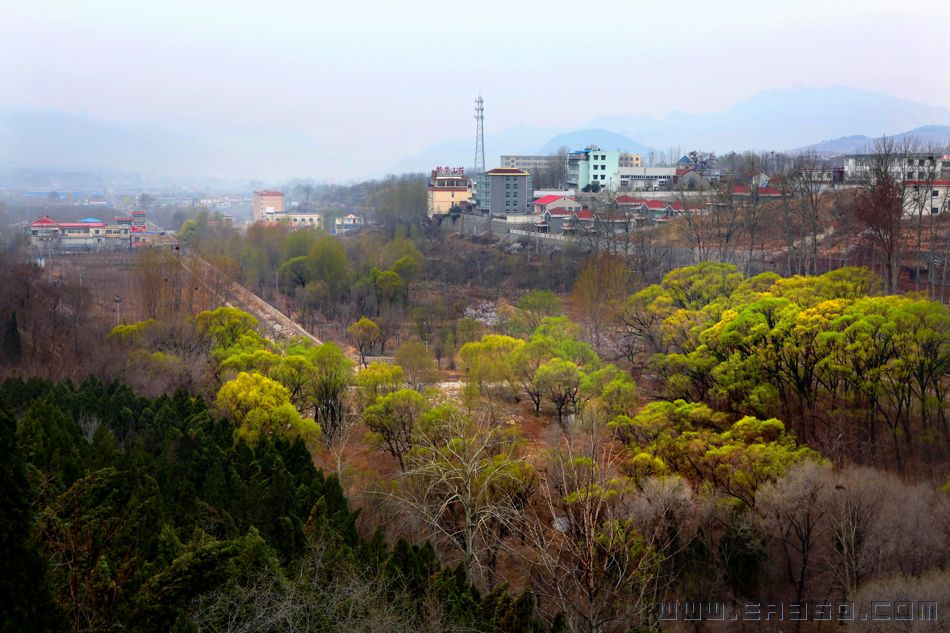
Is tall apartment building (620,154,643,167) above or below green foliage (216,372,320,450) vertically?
above

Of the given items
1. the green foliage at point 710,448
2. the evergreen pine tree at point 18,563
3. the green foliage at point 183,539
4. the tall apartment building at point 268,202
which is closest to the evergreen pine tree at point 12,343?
the green foliage at point 183,539

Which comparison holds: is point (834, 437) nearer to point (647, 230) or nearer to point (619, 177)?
point (647, 230)

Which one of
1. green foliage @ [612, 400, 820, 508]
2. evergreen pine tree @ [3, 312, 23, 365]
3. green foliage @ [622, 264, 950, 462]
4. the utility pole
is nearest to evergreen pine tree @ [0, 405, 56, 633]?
green foliage @ [612, 400, 820, 508]

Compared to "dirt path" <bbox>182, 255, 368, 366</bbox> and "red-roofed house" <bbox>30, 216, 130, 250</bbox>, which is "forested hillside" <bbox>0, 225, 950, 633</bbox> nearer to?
"dirt path" <bbox>182, 255, 368, 366</bbox>

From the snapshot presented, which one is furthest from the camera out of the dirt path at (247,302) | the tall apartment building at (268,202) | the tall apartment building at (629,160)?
the tall apartment building at (268,202)

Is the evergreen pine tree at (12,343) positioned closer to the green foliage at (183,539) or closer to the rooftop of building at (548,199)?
the green foliage at (183,539)

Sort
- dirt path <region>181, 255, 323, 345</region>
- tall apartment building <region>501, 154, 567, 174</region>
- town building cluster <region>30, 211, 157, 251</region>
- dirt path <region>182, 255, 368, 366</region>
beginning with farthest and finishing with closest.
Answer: tall apartment building <region>501, 154, 567, 174</region> → town building cluster <region>30, 211, 157, 251</region> → dirt path <region>181, 255, 323, 345</region> → dirt path <region>182, 255, 368, 366</region>

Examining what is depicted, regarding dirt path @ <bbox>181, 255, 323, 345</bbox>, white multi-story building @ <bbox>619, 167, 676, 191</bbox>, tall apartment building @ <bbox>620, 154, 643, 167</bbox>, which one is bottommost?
dirt path @ <bbox>181, 255, 323, 345</bbox>

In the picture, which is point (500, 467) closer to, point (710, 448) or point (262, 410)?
point (710, 448)

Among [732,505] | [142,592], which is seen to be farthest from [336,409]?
[142,592]

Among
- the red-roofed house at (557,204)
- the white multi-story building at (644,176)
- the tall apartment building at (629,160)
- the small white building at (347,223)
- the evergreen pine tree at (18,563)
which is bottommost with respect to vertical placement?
the small white building at (347,223)
